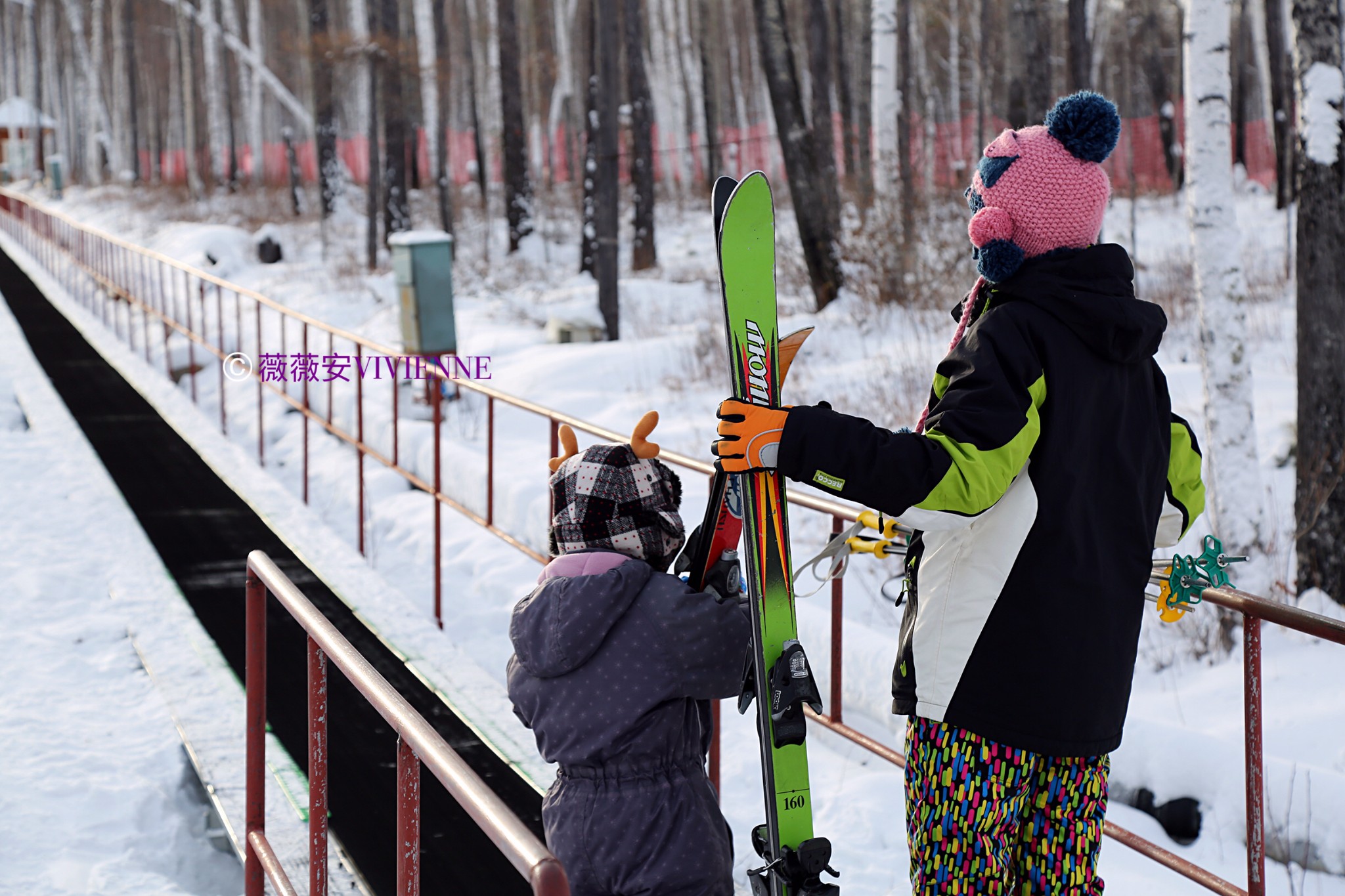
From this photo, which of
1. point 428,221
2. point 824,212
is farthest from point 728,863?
point 428,221

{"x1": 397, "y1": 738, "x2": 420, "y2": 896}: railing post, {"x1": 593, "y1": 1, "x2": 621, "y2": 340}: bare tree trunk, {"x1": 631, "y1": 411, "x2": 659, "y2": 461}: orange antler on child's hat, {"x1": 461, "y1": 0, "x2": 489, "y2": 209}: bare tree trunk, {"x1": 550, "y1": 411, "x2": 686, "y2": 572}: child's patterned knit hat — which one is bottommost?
{"x1": 397, "y1": 738, "x2": 420, "y2": 896}: railing post

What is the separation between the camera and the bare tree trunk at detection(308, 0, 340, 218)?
1866 cm

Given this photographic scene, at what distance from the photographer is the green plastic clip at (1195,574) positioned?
86.4 inches

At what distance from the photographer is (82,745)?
4.01 meters

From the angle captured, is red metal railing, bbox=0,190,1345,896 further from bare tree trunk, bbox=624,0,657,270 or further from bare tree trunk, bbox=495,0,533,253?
bare tree trunk, bbox=624,0,657,270

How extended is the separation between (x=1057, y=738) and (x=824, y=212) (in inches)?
379

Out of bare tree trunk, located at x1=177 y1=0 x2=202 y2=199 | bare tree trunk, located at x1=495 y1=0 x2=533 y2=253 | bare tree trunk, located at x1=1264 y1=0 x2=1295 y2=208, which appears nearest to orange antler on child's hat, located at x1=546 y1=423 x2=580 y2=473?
bare tree trunk, located at x1=495 y1=0 x2=533 y2=253

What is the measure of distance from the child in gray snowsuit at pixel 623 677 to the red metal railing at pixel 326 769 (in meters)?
0.16

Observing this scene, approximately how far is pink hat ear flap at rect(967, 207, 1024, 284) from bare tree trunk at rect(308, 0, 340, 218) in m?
17.6

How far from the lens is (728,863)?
2193 millimetres

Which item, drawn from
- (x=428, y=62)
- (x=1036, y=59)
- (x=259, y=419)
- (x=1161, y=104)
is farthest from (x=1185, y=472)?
(x=1161, y=104)

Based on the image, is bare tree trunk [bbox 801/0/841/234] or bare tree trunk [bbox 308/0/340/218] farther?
bare tree trunk [bbox 308/0/340/218]

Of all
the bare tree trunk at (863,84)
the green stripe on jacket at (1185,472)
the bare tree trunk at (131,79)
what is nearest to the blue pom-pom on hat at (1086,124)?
the green stripe on jacket at (1185,472)

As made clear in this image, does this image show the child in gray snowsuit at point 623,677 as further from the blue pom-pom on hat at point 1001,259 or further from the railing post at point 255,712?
the railing post at point 255,712
